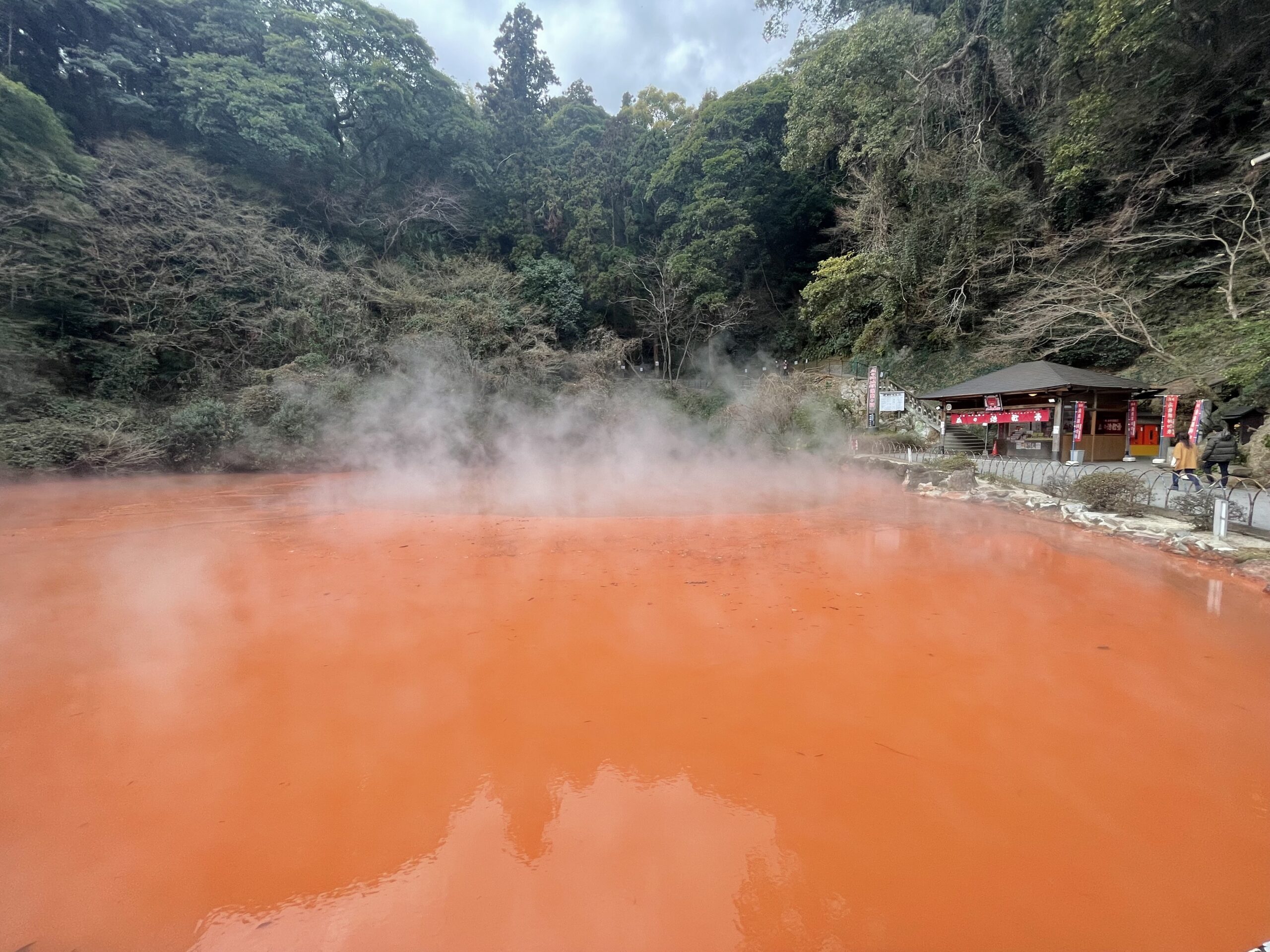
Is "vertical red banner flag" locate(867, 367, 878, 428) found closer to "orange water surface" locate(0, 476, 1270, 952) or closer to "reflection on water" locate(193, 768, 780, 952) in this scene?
"orange water surface" locate(0, 476, 1270, 952)

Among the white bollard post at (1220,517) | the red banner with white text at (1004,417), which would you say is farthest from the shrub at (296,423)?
the white bollard post at (1220,517)

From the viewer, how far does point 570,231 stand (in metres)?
20.1

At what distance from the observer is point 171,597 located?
14.0 ft

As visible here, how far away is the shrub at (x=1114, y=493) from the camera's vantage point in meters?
6.27

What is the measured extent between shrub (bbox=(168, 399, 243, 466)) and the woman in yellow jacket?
649 inches

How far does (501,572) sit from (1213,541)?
668 cm

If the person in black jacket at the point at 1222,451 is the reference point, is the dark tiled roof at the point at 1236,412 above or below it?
above

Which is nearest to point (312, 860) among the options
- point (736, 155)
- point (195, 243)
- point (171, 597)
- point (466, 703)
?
point (466, 703)

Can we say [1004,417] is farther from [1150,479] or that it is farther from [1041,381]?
[1150,479]

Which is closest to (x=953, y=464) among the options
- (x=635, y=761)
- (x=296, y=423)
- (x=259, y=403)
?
(x=635, y=761)

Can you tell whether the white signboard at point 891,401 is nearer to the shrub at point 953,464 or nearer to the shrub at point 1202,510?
the shrub at point 953,464

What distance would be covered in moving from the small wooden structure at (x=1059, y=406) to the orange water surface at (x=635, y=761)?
6354mm

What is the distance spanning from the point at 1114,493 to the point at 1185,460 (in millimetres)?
1521

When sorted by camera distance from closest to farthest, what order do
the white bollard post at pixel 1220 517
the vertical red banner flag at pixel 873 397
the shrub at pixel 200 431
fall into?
the white bollard post at pixel 1220 517 → the shrub at pixel 200 431 → the vertical red banner flag at pixel 873 397
